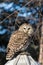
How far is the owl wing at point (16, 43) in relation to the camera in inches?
163

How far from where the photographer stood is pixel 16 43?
4355 mm

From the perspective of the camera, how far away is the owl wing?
415cm

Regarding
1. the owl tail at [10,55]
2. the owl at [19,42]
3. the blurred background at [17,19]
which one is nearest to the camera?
the owl tail at [10,55]

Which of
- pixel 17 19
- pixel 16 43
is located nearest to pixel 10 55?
pixel 16 43

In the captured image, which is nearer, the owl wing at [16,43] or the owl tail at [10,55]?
the owl tail at [10,55]

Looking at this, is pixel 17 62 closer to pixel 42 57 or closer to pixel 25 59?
pixel 25 59

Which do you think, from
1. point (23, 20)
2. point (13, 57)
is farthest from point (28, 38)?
point (23, 20)

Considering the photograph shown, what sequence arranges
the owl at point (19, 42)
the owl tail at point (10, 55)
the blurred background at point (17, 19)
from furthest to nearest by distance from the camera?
the blurred background at point (17, 19) < the owl at point (19, 42) < the owl tail at point (10, 55)

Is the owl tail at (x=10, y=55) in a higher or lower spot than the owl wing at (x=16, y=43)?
lower

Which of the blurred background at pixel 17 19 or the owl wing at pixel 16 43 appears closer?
the owl wing at pixel 16 43

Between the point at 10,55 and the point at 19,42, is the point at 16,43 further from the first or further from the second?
the point at 10,55

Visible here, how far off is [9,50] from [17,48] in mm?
101

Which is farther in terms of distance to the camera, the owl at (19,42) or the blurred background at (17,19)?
the blurred background at (17,19)

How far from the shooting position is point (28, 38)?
447 cm
